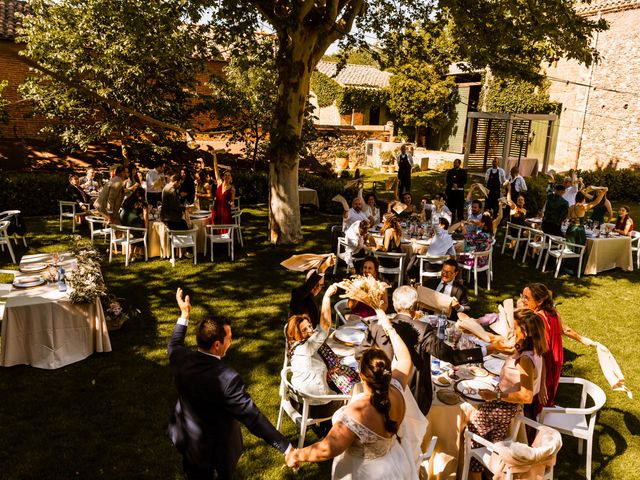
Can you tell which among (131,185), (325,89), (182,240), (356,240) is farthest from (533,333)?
(325,89)

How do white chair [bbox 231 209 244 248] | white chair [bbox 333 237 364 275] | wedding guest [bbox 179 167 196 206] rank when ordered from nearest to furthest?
white chair [bbox 333 237 364 275], white chair [bbox 231 209 244 248], wedding guest [bbox 179 167 196 206]

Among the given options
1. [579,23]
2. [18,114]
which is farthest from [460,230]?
[18,114]

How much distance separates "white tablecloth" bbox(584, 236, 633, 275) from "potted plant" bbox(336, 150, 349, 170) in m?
16.3

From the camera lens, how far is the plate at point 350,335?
4988mm

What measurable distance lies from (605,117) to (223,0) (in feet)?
66.7

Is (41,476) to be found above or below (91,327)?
below

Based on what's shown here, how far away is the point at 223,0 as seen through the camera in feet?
31.3

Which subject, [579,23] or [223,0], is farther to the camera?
[223,0]

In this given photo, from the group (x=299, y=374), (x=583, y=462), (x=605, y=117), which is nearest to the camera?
(x=299, y=374)

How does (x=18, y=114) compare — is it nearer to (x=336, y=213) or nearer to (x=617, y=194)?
(x=336, y=213)

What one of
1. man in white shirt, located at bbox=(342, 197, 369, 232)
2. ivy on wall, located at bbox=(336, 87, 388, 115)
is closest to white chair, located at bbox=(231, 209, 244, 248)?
man in white shirt, located at bbox=(342, 197, 369, 232)

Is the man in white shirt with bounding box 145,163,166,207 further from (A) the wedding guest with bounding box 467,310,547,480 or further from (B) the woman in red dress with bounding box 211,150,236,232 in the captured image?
(A) the wedding guest with bounding box 467,310,547,480

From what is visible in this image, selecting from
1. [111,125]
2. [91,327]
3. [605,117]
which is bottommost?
[91,327]

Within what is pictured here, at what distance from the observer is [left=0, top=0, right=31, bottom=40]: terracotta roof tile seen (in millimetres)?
17172
